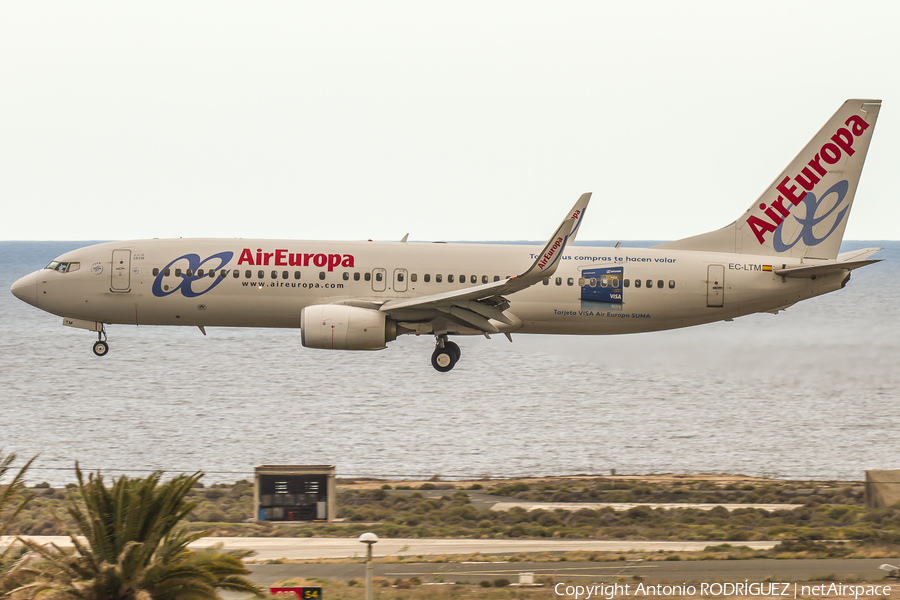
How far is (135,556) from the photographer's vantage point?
20906 mm

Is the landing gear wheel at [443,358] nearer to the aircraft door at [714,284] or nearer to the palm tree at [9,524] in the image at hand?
the aircraft door at [714,284]

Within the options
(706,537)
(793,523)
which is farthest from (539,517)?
(793,523)

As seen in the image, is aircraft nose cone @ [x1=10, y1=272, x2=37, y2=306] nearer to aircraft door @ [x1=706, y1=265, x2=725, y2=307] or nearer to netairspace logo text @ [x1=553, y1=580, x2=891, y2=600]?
netairspace logo text @ [x1=553, y1=580, x2=891, y2=600]

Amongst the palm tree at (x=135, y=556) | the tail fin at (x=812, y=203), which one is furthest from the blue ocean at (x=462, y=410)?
the palm tree at (x=135, y=556)

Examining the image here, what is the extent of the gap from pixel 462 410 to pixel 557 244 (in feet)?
188

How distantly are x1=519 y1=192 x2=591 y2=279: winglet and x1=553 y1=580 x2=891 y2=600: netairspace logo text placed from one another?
10.8 m

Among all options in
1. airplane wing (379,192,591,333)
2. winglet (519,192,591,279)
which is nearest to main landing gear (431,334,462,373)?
airplane wing (379,192,591,333)

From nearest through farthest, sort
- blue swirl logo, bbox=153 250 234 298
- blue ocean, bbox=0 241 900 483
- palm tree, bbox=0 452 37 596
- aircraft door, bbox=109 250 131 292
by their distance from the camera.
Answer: palm tree, bbox=0 452 37 596
blue swirl logo, bbox=153 250 234 298
aircraft door, bbox=109 250 131 292
blue ocean, bbox=0 241 900 483

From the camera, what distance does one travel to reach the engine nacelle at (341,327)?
37031mm

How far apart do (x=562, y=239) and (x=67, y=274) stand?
20655 mm

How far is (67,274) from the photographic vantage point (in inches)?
1588

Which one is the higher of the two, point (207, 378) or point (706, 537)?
point (207, 378)

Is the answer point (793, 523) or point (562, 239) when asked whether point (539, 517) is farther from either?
point (562, 239)

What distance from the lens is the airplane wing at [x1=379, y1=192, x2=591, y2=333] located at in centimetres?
3441
